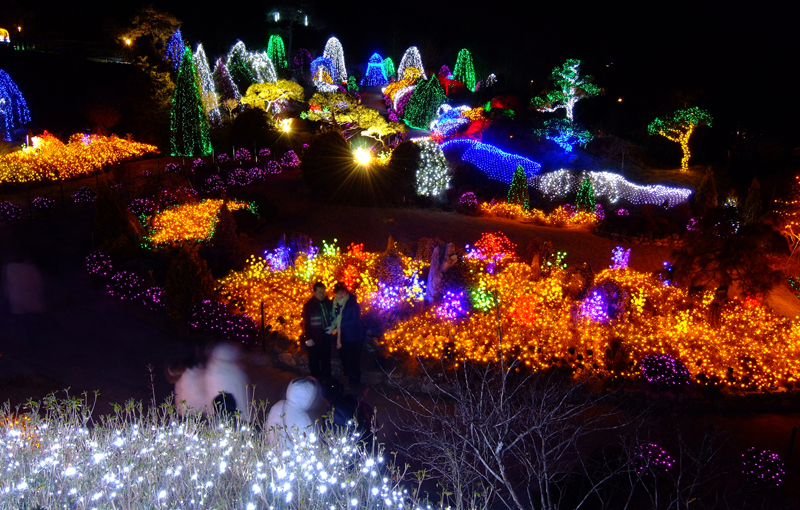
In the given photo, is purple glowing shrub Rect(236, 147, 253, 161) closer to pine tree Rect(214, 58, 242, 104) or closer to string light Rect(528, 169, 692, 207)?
pine tree Rect(214, 58, 242, 104)

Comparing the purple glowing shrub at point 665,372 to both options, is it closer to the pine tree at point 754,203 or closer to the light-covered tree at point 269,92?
the pine tree at point 754,203

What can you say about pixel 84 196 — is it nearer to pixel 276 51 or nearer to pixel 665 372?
pixel 665 372

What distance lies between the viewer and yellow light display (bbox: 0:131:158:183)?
47.0 feet

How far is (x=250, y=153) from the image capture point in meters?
20.0

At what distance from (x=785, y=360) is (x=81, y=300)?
12.1m

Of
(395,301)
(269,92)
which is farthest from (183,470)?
(269,92)

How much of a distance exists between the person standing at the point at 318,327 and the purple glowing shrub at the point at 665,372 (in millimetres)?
4699

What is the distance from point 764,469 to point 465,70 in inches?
1390

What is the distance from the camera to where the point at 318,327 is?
272 inches

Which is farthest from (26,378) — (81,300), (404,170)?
(404,170)

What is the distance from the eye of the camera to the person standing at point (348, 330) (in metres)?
6.93

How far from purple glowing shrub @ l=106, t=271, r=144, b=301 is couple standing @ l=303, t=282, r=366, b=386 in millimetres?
4128

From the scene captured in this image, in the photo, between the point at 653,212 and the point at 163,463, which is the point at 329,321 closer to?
the point at 163,463

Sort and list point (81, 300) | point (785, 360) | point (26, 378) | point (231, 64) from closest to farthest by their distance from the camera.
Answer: point (26, 378) → point (785, 360) → point (81, 300) → point (231, 64)
